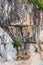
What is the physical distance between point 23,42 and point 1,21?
7.23 ft

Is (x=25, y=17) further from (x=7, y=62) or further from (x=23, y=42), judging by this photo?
(x=7, y=62)

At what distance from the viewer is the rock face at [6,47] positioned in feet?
47.9

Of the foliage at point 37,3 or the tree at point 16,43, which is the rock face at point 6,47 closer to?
the tree at point 16,43

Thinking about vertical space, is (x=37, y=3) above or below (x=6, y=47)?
above

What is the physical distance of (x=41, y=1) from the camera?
17.3m

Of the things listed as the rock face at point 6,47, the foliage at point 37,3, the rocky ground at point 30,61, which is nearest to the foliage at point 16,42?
the rock face at point 6,47

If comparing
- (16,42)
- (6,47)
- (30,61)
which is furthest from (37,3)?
(30,61)

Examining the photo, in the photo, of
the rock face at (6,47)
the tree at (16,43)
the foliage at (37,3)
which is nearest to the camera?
the rock face at (6,47)

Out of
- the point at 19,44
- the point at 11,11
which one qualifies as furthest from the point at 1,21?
the point at 19,44

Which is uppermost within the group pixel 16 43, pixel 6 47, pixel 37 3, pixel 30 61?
pixel 37 3

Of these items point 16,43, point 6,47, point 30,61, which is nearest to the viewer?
point 30,61

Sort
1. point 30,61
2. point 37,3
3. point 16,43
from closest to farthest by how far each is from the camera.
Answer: point 30,61 → point 16,43 → point 37,3

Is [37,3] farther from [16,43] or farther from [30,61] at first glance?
[30,61]

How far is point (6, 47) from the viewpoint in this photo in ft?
48.7
